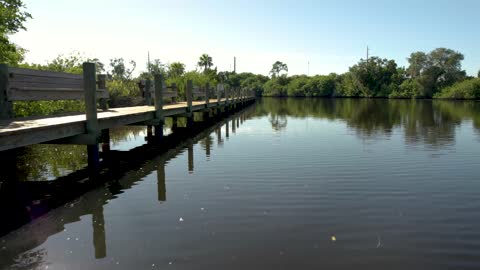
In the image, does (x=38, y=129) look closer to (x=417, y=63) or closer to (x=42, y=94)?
(x=42, y=94)

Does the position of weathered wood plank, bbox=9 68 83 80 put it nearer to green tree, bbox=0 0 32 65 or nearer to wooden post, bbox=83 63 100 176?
wooden post, bbox=83 63 100 176

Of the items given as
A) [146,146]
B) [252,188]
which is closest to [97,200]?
[252,188]

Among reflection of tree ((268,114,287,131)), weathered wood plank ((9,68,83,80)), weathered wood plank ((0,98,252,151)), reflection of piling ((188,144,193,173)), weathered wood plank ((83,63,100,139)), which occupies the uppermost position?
weathered wood plank ((9,68,83,80))

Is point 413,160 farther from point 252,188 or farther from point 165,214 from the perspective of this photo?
point 165,214

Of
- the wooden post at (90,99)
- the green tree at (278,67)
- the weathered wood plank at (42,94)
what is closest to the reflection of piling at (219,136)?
the weathered wood plank at (42,94)

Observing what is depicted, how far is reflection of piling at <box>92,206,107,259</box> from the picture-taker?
14.6ft

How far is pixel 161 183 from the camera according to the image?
782 cm

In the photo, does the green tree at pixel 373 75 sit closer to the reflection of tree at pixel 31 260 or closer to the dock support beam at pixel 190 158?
the dock support beam at pixel 190 158

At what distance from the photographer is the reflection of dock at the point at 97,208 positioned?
183 inches

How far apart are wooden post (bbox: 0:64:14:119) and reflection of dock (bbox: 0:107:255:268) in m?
1.63

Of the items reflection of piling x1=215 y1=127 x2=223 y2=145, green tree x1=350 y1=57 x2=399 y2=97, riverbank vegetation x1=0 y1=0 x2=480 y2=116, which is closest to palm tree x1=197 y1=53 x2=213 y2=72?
riverbank vegetation x1=0 y1=0 x2=480 y2=116

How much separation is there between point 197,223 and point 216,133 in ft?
37.8

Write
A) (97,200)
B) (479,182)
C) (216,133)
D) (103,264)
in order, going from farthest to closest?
1. (216,133)
2. (479,182)
3. (97,200)
4. (103,264)

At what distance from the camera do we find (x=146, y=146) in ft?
42.2
